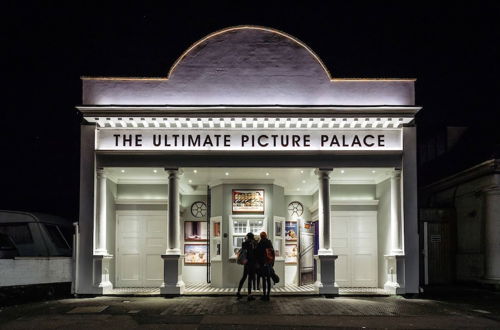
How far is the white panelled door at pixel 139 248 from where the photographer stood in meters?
19.5

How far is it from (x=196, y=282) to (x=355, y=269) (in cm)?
528

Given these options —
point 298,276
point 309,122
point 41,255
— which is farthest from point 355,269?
point 41,255

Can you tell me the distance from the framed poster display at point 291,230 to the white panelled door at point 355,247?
1.57m

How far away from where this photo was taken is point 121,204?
1948cm

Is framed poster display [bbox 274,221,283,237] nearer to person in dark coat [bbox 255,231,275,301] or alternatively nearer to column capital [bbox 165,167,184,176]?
person in dark coat [bbox 255,231,275,301]

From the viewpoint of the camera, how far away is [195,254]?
67.1 ft

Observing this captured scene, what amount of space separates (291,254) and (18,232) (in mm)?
8703

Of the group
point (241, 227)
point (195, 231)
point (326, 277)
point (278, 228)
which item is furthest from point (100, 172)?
point (326, 277)

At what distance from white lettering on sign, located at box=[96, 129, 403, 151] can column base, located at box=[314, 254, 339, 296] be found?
306 centimetres

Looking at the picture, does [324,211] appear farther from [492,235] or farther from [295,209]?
[492,235]

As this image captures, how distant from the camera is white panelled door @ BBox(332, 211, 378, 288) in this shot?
63.6ft

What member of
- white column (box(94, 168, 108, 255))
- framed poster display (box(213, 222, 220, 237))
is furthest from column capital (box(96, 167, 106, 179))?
framed poster display (box(213, 222, 220, 237))

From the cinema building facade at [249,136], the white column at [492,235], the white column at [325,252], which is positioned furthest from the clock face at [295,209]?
the white column at [492,235]

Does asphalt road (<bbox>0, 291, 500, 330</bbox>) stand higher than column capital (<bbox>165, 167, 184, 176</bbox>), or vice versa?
column capital (<bbox>165, 167, 184, 176</bbox>)
